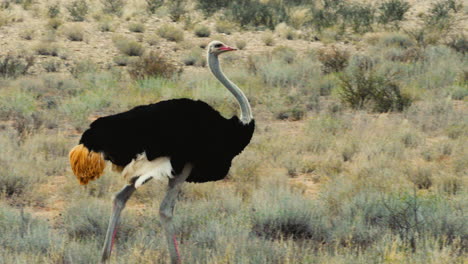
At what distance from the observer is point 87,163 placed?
5023mm

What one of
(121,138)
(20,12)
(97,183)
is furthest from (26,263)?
(20,12)

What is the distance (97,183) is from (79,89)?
6.48 metres

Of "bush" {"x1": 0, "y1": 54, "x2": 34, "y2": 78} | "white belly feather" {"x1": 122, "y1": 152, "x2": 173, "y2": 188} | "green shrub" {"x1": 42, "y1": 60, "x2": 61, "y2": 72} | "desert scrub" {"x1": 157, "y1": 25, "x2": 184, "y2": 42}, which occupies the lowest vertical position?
"desert scrub" {"x1": 157, "y1": 25, "x2": 184, "y2": 42}

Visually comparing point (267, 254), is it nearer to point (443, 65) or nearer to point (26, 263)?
point (26, 263)

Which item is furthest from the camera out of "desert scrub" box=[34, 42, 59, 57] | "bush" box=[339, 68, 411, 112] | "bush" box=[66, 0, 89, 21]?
"bush" box=[66, 0, 89, 21]

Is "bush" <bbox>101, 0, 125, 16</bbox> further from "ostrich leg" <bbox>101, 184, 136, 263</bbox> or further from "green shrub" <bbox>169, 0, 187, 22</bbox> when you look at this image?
"ostrich leg" <bbox>101, 184, 136, 263</bbox>

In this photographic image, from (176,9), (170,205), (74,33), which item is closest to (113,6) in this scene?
(176,9)

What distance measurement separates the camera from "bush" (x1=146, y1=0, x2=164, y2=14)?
30.6 m

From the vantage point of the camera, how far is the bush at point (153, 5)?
101 ft

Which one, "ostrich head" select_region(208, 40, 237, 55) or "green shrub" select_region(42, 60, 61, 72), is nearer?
"ostrich head" select_region(208, 40, 237, 55)

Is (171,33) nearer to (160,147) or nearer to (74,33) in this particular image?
(74,33)

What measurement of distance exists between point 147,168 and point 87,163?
0.41 metres

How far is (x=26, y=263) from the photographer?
5.21 metres

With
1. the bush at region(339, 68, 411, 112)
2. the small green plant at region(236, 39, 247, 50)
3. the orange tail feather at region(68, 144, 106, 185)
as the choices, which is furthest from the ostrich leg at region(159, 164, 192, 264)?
the small green plant at region(236, 39, 247, 50)
